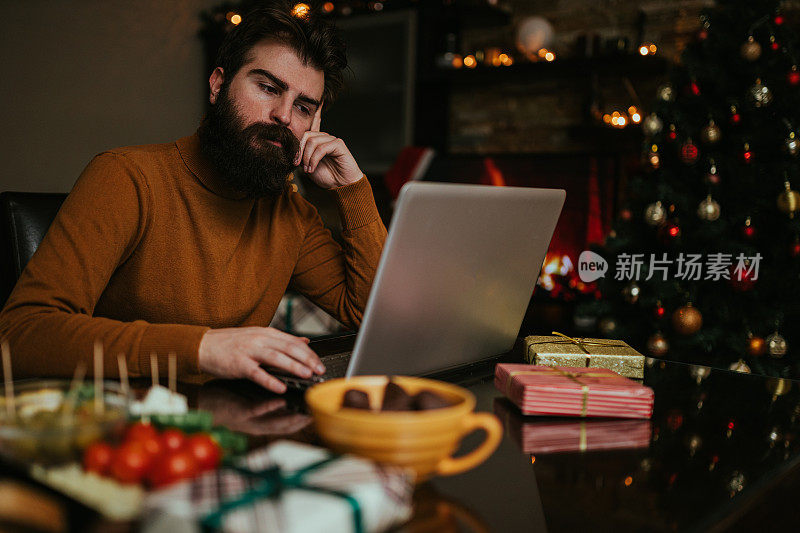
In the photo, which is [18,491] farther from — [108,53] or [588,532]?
[108,53]

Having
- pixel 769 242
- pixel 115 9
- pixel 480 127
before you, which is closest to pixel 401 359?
pixel 769 242

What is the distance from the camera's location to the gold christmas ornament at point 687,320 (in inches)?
97.7

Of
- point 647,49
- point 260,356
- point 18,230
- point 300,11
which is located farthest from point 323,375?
point 647,49

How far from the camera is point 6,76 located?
3969 millimetres

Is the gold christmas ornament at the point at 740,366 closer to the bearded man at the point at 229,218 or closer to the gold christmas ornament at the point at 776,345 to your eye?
the gold christmas ornament at the point at 776,345

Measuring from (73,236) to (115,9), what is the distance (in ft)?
13.3

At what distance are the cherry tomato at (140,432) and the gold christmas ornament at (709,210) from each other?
2385mm

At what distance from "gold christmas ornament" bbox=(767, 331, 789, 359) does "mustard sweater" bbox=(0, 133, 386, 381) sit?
5.76ft

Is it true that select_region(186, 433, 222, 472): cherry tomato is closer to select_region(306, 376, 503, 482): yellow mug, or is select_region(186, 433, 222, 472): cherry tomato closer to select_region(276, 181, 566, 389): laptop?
select_region(306, 376, 503, 482): yellow mug

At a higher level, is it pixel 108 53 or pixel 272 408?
pixel 108 53

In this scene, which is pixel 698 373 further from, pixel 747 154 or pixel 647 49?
pixel 647 49

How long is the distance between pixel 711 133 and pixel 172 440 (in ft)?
8.24

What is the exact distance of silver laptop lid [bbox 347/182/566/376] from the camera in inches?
30.5

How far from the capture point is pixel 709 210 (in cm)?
245
